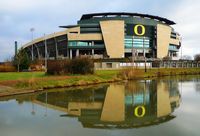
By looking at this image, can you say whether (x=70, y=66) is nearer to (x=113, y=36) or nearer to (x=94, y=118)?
(x=94, y=118)

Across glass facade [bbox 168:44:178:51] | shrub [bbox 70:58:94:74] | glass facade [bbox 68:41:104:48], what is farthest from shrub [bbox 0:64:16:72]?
glass facade [bbox 168:44:178:51]

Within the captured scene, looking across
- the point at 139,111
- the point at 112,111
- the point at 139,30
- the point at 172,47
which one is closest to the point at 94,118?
the point at 112,111

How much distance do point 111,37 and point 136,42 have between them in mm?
11610

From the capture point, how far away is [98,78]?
5556 cm

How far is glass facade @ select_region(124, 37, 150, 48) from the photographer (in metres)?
129

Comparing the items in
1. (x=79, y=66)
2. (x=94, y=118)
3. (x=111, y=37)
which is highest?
(x=111, y=37)

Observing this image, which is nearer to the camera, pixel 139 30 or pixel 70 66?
pixel 70 66

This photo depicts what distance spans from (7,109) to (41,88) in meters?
15.1

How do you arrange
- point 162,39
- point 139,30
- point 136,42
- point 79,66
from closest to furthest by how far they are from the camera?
1. point 79,66
2. point 136,42
3. point 139,30
4. point 162,39

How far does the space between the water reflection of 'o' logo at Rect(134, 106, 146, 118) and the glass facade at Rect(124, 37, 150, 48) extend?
105 metres

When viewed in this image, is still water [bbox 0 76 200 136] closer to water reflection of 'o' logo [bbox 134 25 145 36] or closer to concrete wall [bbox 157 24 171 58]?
water reflection of 'o' logo [bbox 134 25 145 36]

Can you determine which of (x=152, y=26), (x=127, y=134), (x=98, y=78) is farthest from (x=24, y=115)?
(x=152, y=26)

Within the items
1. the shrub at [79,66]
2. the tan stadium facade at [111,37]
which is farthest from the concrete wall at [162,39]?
the shrub at [79,66]

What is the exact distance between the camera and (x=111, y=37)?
12688 centimetres
